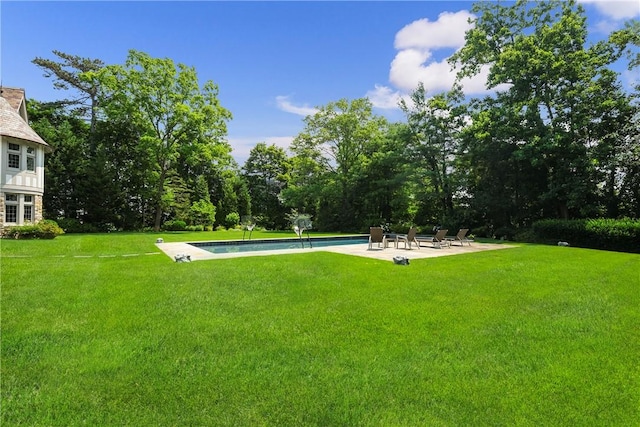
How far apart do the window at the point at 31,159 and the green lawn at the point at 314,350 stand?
47.6 ft

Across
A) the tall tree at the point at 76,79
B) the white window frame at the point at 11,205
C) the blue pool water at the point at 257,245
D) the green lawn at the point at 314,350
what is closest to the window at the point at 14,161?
the white window frame at the point at 11,205

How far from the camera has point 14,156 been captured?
55.2 feet

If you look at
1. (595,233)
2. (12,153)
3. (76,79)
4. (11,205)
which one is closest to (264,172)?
(76,79)

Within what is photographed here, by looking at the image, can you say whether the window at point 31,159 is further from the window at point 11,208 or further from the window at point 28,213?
the window at point 28,213

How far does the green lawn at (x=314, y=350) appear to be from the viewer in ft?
8.63

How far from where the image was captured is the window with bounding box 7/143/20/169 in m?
16.6

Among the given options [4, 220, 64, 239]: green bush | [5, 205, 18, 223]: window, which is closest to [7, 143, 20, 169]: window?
[5, 205, 18, 223]: window

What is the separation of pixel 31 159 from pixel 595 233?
26699 millimetres

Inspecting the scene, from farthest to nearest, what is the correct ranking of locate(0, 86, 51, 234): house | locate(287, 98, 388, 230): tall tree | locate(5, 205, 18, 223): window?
locate(287, 98, 388, 230): tall tree < locate(5, 205, 18, 223): window < locate(0, 86, 51, 234): house

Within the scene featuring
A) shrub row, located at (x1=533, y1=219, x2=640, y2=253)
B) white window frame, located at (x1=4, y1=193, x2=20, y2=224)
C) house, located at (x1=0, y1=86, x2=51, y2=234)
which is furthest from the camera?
white window frame, located at (x1=4, y1=193, x2=20, y2=224)

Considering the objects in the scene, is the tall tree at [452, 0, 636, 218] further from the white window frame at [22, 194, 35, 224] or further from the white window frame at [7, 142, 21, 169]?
the white window frame at [22, 194, 35, 224]

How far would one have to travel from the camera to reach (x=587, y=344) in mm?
3889

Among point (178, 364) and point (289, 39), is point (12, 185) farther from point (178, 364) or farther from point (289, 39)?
point (178, 364)

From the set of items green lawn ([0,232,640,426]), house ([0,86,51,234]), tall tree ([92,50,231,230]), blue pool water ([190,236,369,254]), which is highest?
tall tree ([92,50,231,230])
